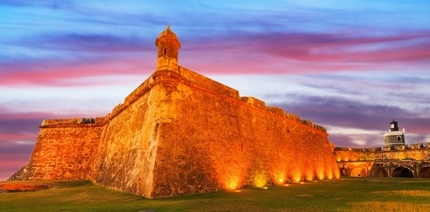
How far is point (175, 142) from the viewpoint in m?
12.2

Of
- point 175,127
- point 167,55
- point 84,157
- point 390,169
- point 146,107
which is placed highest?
point 167,55

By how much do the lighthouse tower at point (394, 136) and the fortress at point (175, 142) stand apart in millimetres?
47135

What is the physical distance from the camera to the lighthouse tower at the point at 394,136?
60.0 m

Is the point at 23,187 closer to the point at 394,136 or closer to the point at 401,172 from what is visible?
the point at 401,172

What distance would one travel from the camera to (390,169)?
3650cm

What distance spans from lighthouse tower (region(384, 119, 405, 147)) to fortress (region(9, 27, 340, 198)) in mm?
47135

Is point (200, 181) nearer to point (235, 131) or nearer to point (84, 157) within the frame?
point (235, 131)

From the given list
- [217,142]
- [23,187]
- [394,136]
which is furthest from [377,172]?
[23,187]

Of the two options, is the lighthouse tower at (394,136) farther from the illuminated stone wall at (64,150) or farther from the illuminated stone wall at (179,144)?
the illuminated stone wall at (64,150)

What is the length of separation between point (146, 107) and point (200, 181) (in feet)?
15.8

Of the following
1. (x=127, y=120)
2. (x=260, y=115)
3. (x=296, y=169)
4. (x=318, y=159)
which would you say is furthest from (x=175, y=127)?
(x=318, y=159)

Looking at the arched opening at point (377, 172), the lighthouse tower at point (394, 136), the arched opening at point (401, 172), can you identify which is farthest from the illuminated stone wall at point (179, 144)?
the lighthouse tower at point (394, 136)

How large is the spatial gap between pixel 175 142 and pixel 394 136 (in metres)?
64.3

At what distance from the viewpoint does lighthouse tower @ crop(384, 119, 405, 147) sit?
5997 centimetres
